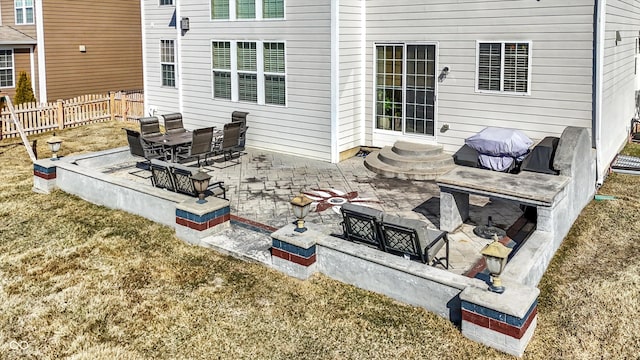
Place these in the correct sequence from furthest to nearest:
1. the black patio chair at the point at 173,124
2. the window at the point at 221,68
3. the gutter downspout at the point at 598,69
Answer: the window at the point at 221,68
the black patio chair at the point at 173,124
the gutter downspout at the point at 598,69

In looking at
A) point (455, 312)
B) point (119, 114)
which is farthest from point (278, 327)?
point (119, 114)

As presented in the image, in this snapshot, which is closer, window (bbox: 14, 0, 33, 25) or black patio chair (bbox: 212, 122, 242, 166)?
black patio chair (bbox: 212, 122, 242, 166)

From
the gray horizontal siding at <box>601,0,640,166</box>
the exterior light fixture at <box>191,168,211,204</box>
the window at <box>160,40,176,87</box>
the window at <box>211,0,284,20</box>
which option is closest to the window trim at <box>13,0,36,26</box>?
the window at <box>160,40,176,87</box>

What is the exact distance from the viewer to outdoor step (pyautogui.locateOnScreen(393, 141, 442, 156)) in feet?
39.0

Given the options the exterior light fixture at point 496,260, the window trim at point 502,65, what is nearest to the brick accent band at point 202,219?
the exterior light fixture at point 496,260

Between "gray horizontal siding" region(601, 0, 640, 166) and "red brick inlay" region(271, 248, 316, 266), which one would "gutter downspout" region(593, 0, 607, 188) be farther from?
"red brick inlay" region(271, 248, 316, 266)

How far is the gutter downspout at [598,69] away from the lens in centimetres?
995

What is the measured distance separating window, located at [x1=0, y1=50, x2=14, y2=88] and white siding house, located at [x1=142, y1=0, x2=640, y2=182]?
31.6 feet

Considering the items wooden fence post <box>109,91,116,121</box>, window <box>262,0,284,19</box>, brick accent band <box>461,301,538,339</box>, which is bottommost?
brick accent band <box>461,301,538,339</box>

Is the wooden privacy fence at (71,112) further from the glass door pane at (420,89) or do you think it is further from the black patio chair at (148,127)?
the glass door pane at (420,89)

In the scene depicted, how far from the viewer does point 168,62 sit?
17625 millimetres

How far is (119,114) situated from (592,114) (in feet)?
50.4

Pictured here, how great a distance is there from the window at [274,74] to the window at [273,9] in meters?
0.67

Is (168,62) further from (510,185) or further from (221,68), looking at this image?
(510,185)
